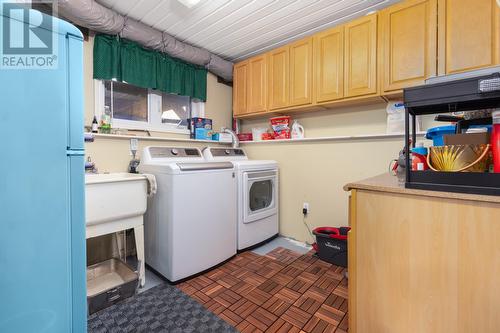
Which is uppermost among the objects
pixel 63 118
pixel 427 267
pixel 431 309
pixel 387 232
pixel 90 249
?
pixel 63 118

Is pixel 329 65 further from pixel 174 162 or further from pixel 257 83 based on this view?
pixel 174 162

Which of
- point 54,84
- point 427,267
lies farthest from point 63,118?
point 427,267

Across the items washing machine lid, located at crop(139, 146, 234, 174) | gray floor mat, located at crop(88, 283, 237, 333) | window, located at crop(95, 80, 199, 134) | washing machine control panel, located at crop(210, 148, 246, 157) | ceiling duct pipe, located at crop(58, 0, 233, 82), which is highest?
ceiling duct pipe, located at crop(58, 0, 233, 82)

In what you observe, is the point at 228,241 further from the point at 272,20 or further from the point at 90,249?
the point at 272,20

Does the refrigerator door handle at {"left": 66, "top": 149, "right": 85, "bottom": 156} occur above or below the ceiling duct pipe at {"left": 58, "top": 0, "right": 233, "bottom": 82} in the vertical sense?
below

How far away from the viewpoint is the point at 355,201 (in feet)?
3.59

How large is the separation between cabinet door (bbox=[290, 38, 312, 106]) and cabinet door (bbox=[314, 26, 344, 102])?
0.08 meters

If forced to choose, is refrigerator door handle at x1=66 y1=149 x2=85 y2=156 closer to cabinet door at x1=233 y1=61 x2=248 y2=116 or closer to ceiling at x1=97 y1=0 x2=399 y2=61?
ceiling at x1=97 y1=0 x2=399 y2=61

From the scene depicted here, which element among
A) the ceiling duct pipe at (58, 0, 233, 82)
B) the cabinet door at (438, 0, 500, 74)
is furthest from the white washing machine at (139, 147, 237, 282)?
the cabinet door at (438, 0, 500, 74)

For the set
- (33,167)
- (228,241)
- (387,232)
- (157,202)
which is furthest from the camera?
(228,241)

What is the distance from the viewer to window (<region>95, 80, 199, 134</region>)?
95.3 inches

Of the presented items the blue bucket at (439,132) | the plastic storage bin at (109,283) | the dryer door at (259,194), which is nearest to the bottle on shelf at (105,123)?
the plastic storage bin at (109,283)

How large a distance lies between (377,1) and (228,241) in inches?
104

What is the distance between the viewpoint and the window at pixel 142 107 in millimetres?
2422
